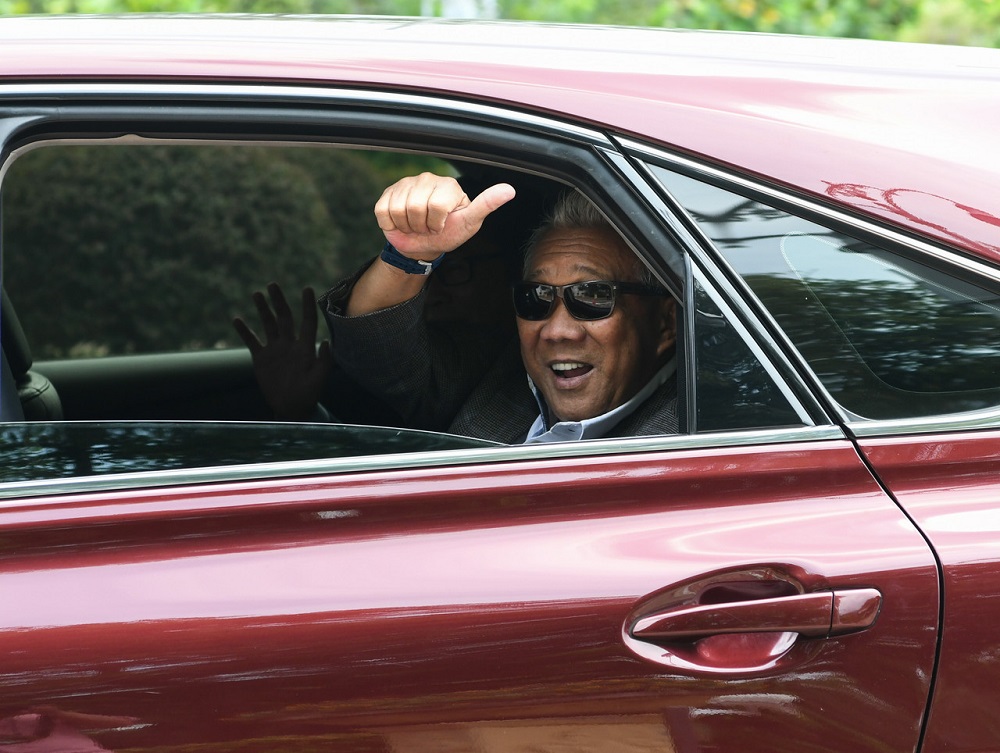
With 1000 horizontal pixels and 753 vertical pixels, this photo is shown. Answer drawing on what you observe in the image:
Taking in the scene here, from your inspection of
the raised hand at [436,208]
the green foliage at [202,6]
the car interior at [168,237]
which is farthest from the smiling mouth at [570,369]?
the green foliage at [202,6]

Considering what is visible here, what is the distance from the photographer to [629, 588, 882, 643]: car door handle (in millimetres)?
1250

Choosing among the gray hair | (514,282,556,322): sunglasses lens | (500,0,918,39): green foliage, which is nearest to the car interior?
(500,0,918,39): green foliage

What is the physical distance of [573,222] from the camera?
7.08 feet

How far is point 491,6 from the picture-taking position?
6203mm

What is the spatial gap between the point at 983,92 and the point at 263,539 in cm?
116

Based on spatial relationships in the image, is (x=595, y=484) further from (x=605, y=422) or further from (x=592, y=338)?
(x=592, y=338)

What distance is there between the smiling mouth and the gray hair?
0.21 m

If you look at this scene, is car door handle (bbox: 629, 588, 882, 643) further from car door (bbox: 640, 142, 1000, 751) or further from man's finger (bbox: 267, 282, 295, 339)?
man's finger (bbox: 267, 282, 295, 339)

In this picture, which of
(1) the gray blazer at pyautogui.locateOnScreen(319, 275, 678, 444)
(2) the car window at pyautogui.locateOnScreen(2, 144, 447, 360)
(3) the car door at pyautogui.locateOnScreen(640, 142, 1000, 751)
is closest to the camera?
(3) the car door at pyautogui.locateOnScreen(640, 142, 1000, 751)

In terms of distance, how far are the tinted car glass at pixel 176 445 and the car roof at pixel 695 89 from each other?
1.48ft

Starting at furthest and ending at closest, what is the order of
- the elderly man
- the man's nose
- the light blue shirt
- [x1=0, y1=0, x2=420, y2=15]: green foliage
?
1. [x1=0, y1=0, x2=420, y2=15]: green foliage
2. the man's nose
3. the light blue shirt
4. the elderly man

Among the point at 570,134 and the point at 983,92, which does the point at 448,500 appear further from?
the point at 983,92

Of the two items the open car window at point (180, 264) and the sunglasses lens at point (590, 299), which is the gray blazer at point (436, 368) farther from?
the sunglasses lens at point (590, 299)

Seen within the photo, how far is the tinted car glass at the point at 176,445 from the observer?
137cm
